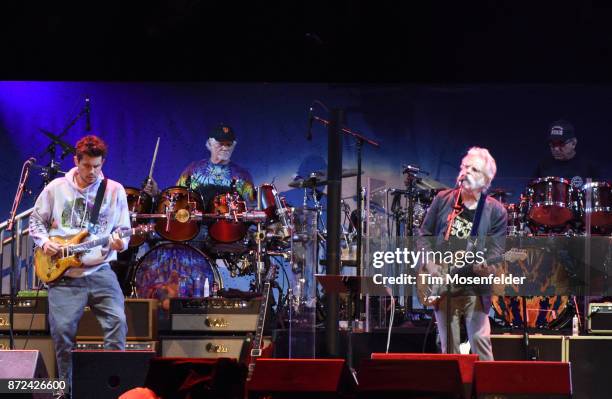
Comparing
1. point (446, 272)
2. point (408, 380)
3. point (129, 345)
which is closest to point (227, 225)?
point (129, 345)

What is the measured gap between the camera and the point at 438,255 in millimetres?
6875

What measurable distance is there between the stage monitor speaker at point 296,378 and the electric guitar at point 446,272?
70.1 inches

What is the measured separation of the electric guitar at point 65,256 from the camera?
7.30 m

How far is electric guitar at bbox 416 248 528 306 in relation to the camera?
6855 millimetres

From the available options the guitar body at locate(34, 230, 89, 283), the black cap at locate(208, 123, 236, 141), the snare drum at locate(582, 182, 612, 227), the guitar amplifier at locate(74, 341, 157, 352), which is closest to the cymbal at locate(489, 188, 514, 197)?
the snare drum at locate(582, 182, 612, 227)

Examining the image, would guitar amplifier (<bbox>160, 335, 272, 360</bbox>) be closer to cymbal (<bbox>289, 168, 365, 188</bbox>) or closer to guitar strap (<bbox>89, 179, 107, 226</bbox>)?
guitar strap (<bbox>89, 179, 107, 226</bbox>)

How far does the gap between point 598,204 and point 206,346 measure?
3.94 metres

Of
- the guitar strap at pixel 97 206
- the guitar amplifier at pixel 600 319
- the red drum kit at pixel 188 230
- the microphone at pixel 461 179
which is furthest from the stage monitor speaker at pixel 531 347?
the guitar strap at pixel 97 206

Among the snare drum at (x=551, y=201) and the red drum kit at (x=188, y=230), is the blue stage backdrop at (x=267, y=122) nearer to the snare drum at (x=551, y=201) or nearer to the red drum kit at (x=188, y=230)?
the red drum kit at (x=188, y=230)

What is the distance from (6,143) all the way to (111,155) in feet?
4.48

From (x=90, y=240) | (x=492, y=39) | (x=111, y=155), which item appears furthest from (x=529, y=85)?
(x=90, y=240)

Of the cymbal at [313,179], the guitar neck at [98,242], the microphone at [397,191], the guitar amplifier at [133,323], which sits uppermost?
the cymbal at [313,179]

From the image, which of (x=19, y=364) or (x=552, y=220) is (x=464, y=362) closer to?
(x=552, y=220)

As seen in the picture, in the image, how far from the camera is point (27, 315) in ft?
28.0
